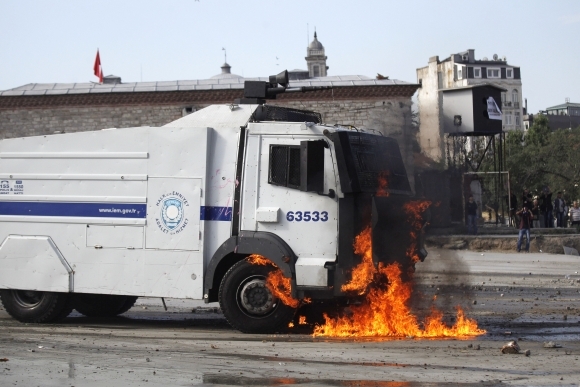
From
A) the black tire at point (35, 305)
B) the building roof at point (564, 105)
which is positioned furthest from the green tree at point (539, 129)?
the building roof at point (564, 105)

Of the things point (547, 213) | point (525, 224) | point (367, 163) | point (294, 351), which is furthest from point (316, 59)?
point (294, 351)

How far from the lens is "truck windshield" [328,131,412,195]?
10.7m

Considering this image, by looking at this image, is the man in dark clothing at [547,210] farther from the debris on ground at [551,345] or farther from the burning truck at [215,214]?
the debris on ground at [551,345]

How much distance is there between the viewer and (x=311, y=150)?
34.7 ft

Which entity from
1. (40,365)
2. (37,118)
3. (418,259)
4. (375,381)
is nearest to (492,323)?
(418,259)

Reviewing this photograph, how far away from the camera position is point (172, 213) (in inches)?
448

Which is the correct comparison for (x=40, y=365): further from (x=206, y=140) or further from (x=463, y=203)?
(x=463, y=203)

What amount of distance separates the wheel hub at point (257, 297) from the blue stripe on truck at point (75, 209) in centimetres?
181

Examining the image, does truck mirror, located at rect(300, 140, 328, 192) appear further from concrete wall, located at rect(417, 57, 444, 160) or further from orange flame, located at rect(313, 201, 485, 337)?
concrete wall, located at rect(417, 57, 444, 160)

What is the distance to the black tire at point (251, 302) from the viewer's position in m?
10.9

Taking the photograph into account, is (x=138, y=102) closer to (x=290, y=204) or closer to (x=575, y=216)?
(x=575, y=216)

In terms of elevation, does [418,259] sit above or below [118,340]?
above

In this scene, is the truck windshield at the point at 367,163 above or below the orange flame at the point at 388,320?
above

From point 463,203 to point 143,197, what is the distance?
500 cm
